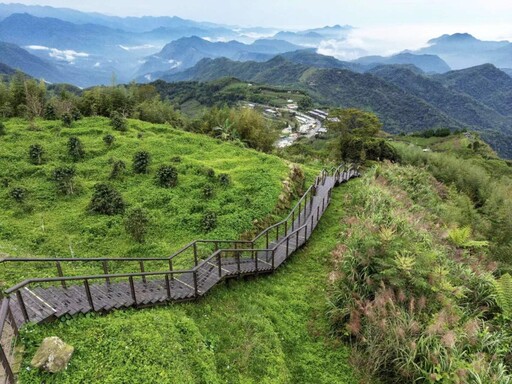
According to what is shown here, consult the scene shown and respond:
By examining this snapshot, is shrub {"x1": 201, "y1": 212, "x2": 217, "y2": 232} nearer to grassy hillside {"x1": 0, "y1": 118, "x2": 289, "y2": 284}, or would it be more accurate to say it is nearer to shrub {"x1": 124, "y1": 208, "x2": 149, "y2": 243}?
grassy hillside {"x1": 0, "y1": 118, "x2": 289, "y2": 284}

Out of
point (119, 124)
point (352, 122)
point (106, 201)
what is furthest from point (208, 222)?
point (352, 122)

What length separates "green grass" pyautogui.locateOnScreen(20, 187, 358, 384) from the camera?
5.83 metres

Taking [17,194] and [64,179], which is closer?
[17,194]

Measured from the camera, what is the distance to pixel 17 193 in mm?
13633

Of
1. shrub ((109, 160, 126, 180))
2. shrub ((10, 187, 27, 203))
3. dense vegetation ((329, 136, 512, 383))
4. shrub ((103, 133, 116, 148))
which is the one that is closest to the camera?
dense vegetation ((329, 136, 512, 383))

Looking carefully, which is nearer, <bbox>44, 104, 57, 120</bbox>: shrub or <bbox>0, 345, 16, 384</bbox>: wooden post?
<bbox>0, 345, 16, 384</bbox>: wooden post

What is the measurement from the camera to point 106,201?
13.8 meters

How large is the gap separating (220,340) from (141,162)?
11.8 meters

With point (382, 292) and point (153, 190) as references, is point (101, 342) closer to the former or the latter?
point (382, 292)

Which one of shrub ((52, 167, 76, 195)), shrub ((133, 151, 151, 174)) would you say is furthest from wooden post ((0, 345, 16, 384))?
shrub ((133, 151, 151, 174))

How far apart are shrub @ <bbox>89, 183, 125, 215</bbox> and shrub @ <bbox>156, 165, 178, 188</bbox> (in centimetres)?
241

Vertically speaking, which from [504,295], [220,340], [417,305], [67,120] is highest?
[67,120]

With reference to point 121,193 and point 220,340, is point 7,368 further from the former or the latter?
point 121,193

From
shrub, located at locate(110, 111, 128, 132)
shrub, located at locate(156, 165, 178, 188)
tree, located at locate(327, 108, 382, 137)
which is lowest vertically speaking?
tree, located at locate(327, 108, 382, 137)
